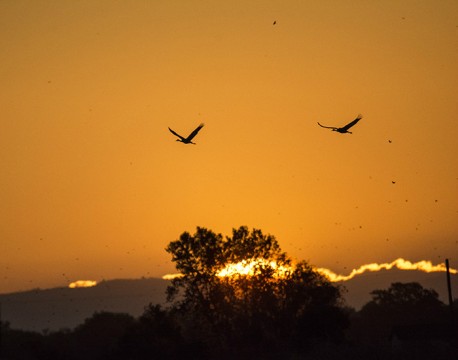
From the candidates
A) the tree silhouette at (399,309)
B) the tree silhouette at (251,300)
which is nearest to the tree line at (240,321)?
the tree silhouette at (251,300)

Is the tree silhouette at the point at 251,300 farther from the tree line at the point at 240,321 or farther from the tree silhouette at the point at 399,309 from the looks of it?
the tree silhouette at the point at 399,309

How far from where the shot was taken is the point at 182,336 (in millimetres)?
81750

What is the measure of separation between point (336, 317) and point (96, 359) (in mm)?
20779

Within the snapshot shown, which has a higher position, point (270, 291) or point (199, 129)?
point (199, 129)

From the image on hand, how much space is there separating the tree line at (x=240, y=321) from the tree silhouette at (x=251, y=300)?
0.08 m

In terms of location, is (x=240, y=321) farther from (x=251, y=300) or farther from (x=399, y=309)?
(x=399, y=309)

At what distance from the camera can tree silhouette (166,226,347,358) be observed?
258 ft

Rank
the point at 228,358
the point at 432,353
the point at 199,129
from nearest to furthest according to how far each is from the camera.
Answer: the point at 199,129 → the point at 432,353 → the point at 228,358

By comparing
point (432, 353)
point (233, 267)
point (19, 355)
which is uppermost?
point (233, 267)

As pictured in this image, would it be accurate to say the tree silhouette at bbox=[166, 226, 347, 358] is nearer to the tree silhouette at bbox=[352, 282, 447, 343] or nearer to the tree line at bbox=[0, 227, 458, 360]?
the tree line at bbox=[0, 227, 458, 360]

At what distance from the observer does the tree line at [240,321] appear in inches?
3022

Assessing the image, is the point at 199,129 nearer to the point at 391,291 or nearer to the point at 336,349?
the point at 336,349

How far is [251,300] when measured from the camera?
8138cm

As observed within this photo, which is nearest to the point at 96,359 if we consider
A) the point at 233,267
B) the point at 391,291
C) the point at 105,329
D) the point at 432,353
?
the point at 233,267
